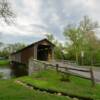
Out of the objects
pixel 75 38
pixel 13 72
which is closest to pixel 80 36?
pixel 75 38

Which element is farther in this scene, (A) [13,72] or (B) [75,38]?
(B) [75,38]

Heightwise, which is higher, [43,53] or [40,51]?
[40,51]

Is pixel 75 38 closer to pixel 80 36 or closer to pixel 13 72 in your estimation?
pixel 80 36

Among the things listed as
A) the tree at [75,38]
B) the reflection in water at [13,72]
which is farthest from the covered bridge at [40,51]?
the tree at [75,38]

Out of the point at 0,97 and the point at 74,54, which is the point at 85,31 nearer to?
the point at 74,54

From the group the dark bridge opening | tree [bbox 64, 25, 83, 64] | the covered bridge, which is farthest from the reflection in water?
tree [bbox 64, 25, 83, 64]

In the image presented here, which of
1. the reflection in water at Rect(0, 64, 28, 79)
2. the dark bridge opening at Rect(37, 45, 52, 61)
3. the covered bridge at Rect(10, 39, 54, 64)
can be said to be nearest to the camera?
the reflection in water at Rect(0, 64, 28, 79)

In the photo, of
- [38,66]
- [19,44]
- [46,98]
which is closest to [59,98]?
[46,98]

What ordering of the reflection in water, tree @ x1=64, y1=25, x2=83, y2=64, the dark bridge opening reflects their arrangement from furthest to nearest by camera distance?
1. tree @ x1=64, y1=25, x2=83, y2=64
2. the dark bridge opening
3. the reflection in water

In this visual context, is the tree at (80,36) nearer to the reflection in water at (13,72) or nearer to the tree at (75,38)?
the tree at (75,38)

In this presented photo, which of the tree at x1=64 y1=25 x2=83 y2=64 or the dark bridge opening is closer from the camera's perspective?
the dark bridge opening

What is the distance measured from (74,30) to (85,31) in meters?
2.72

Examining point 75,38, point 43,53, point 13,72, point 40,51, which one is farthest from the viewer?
point 75,38

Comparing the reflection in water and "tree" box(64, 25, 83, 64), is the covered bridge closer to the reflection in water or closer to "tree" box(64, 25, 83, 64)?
the reflection in water
